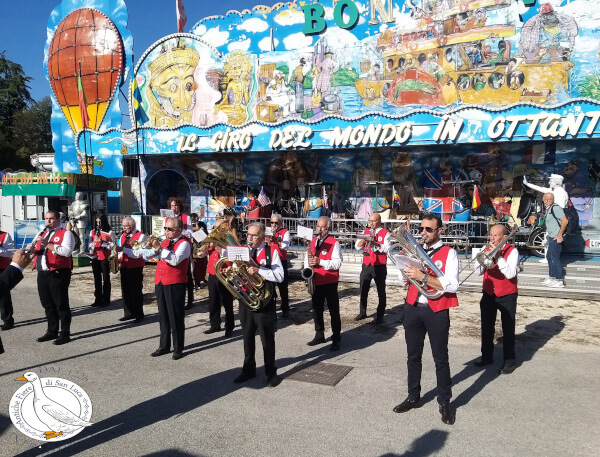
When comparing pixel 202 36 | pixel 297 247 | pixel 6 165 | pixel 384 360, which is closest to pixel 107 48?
pixel 202 36

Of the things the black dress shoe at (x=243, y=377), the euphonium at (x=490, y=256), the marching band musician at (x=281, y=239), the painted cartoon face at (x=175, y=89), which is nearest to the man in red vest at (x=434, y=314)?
the euphonium at (x=490, y=256)

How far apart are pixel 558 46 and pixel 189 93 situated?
11635mm

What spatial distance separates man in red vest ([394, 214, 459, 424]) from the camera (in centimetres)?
465

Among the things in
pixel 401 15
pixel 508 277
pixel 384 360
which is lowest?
pixel 384 360

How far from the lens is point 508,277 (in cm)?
605

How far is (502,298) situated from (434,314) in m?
1.99

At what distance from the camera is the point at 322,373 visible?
6.14 m

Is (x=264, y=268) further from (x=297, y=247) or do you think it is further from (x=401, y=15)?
(x=401, y=15)

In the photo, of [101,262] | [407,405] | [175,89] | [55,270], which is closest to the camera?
[407,405]

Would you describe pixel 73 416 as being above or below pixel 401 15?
below

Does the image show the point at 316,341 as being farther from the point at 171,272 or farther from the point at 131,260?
the point at 131,260

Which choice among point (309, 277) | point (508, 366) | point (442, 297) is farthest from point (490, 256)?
point (309, 277)

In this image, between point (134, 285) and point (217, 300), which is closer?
point (217, 300)

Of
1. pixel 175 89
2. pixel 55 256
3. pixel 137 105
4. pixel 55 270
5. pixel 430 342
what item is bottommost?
pixel 430 342
